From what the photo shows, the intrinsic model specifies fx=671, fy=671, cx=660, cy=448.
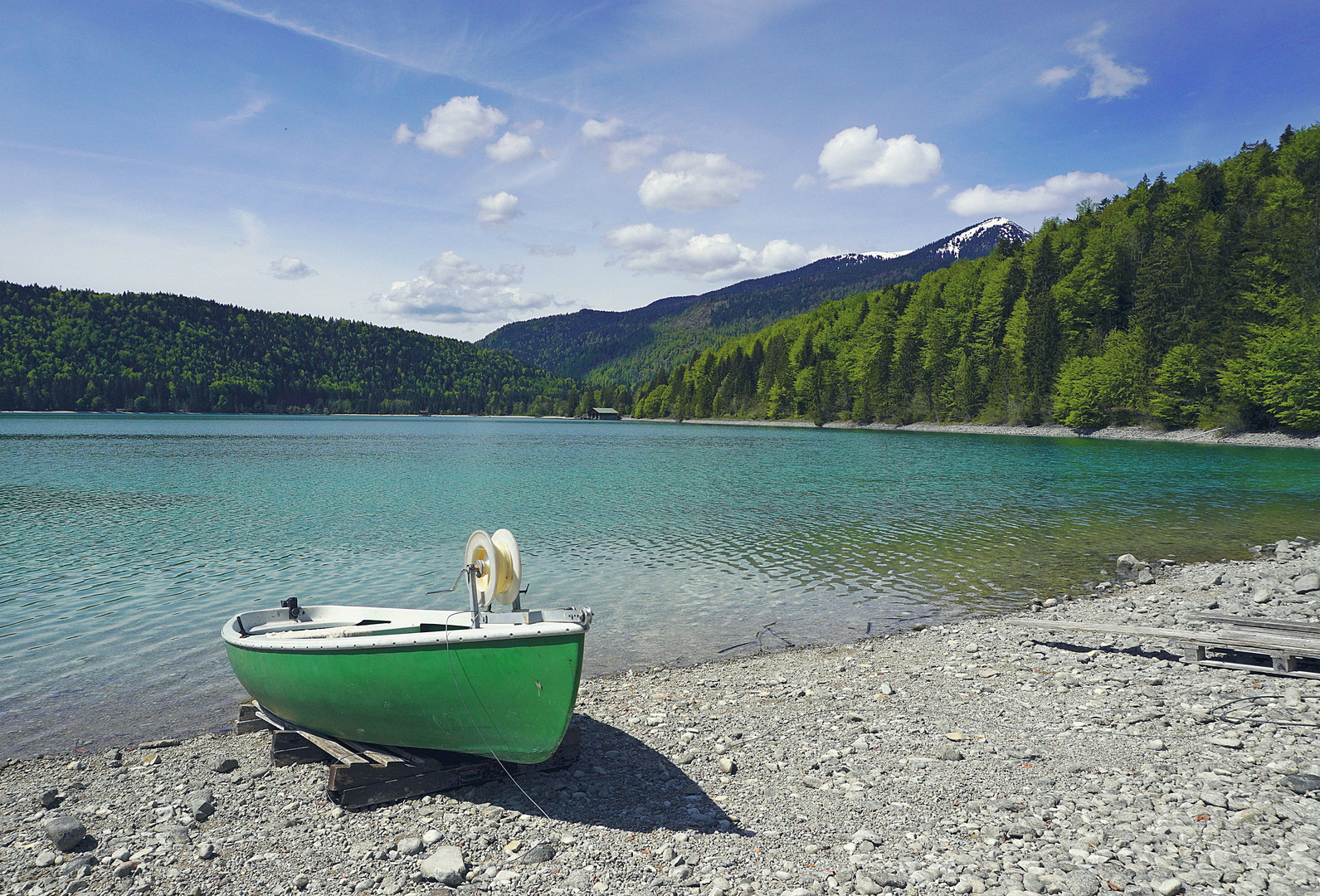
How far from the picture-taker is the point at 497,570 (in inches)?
281

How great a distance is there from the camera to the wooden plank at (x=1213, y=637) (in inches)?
353

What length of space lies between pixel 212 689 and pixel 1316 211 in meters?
106

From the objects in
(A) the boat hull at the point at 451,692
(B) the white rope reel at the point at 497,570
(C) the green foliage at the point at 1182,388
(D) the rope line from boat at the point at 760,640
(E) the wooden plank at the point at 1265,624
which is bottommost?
(D) the rope line from boat at the point at 760,640

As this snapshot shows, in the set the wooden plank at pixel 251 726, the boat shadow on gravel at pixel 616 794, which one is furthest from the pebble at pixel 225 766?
the boat shadow on gravel at pixel 616 794

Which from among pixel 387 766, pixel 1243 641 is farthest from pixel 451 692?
pixel 1243 641

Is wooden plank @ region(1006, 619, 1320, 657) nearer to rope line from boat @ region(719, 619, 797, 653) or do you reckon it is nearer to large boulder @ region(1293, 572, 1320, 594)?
rope line from boat @ region(719, 619, 797, 653)

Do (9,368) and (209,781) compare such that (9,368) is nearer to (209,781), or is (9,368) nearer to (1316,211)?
(209,781)

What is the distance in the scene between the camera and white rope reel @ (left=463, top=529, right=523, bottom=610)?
7.12 metres

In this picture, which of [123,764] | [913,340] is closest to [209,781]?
[123,764]

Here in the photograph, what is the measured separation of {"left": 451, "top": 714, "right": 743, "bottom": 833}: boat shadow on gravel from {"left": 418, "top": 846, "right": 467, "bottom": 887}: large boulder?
2.98 feet

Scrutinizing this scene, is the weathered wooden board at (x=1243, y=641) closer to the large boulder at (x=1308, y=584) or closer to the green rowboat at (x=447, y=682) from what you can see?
the large boulder at (x=1308, y=584)

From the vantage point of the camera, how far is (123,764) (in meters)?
7.84

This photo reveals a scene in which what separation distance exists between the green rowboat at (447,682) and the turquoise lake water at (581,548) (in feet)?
11.3

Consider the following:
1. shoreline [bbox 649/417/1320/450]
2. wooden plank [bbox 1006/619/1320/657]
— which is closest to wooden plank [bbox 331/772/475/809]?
wooden plank [bbox 1006/619/1320/657]
